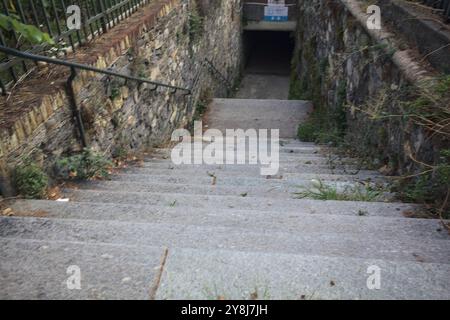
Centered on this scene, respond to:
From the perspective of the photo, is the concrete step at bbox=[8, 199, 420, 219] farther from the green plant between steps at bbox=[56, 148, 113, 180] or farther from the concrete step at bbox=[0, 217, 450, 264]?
the green plant between steps at bbox=[56, 148, 113, 180]

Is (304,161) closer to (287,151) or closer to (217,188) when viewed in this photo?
(287,151)

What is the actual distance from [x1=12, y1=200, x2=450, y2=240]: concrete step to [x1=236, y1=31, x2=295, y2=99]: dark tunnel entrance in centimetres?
931

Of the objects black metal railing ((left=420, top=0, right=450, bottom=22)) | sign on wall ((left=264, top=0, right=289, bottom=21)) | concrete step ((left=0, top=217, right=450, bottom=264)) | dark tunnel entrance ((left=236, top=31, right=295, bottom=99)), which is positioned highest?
black metal railing ((left=420, top=0, right=450, bottom=22))

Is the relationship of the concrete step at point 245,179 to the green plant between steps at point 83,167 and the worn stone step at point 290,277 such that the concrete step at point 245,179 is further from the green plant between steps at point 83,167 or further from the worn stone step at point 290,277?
the worn stone step at point 290,277

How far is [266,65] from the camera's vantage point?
45.2 feet

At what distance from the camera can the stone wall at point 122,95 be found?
2.56m

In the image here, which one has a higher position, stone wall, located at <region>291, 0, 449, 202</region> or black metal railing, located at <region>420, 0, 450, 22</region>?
black metal railing, located at <region>420, 0, 450, 22</region>

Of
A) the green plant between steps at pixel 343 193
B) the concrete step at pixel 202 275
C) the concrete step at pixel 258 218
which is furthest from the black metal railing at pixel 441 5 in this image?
the concrete step at pixel 202 275

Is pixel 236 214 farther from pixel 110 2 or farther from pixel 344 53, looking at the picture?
pixel 344 53

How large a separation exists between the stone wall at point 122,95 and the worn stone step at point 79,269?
0.85 m

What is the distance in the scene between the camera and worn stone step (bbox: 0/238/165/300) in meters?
1.47

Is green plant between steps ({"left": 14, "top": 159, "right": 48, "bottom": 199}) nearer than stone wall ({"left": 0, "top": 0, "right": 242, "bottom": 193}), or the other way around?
green plant between steps ({"left": 14, "top": 159, "right": 48, "bottom": 199})

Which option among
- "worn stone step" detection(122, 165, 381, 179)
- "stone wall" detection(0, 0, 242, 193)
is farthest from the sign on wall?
"worn stone step" detection(122, 165, 381, 179)
